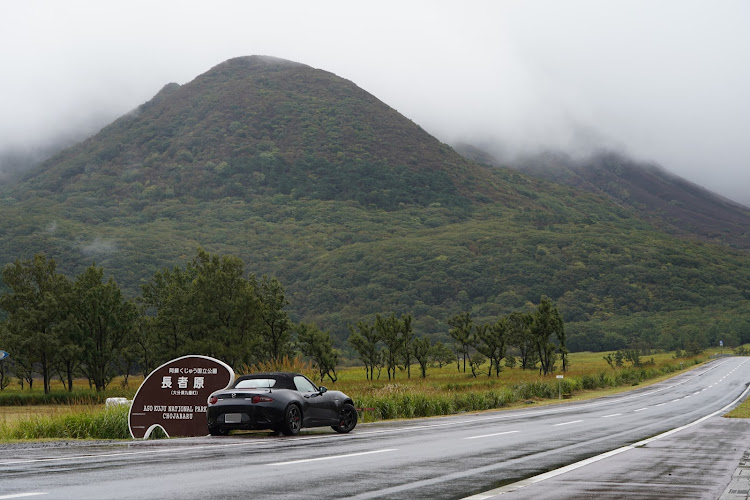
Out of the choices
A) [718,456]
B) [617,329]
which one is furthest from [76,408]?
[617,329]

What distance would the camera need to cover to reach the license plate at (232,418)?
1702 centimetres

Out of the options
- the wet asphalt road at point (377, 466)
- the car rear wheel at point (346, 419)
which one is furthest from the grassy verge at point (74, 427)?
the car rear wheel at point (346, 419)

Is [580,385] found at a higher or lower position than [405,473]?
lower

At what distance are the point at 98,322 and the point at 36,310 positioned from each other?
535cm

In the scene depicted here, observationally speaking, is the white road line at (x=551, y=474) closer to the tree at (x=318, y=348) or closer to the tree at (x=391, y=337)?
the tree at (x=318, y=348)

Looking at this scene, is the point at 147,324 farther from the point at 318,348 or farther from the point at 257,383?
the point at 257,383

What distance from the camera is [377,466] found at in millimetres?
11820

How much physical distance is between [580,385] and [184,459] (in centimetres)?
5148

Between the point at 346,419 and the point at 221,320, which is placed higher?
the point at 221,320

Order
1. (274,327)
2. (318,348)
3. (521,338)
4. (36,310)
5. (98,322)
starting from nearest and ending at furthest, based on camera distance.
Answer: (36,310) < (98,322) < (274,327) < (318,348) < (521,338)

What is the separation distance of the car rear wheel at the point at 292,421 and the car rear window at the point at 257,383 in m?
0.71

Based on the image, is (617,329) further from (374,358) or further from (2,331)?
(2,331)

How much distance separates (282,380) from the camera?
1786 cm

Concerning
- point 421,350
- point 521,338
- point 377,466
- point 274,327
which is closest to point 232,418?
point 377,466
